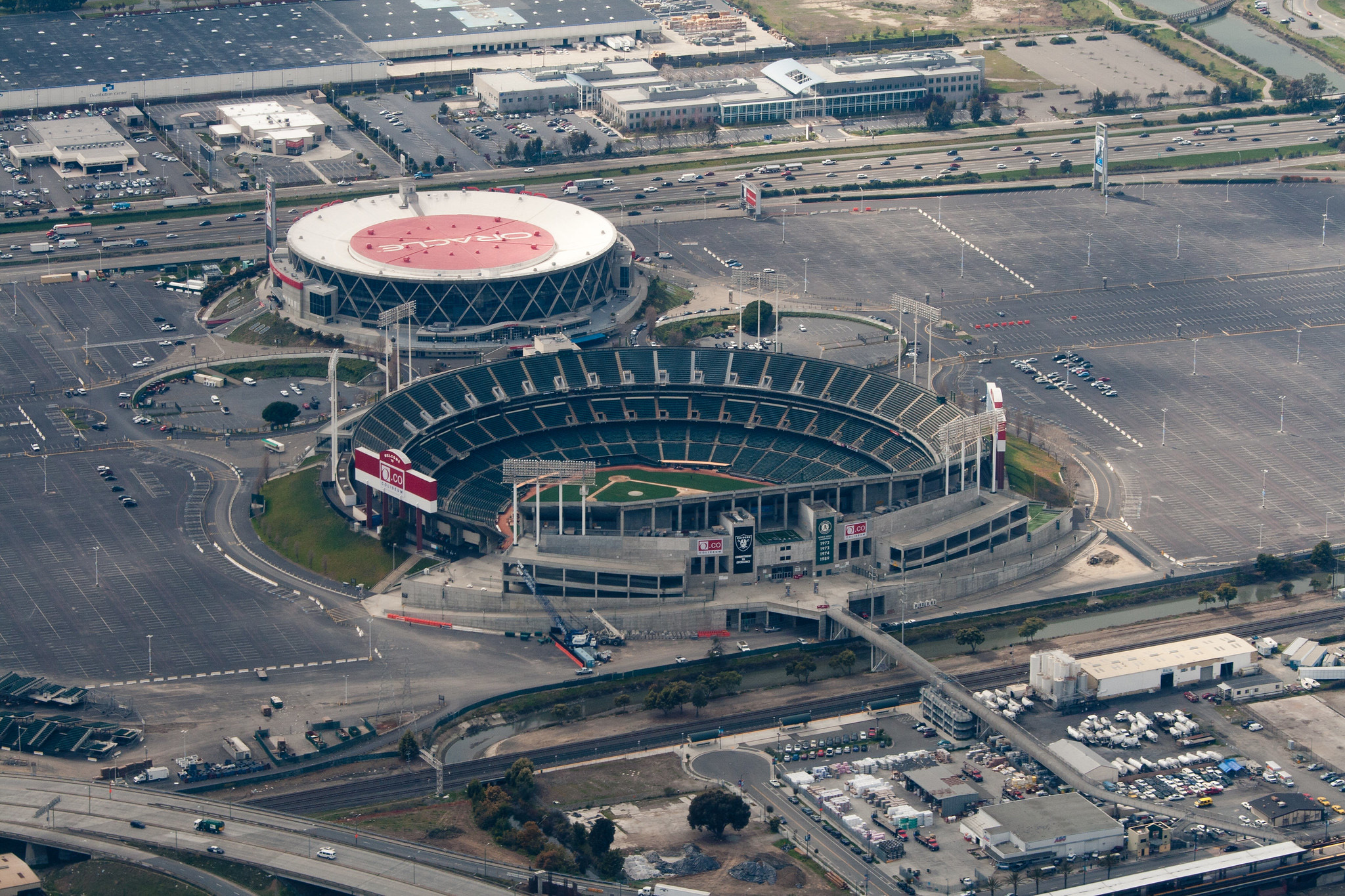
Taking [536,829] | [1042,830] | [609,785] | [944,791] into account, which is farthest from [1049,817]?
[536,829]

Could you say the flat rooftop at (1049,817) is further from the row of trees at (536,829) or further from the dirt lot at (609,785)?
the row of trees at (536,829)

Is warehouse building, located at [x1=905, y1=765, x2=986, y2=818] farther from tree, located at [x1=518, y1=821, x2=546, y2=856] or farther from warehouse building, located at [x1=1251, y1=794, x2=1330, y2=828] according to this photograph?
tree, located at [x1=518, y1=821, x2=546, y2=856]

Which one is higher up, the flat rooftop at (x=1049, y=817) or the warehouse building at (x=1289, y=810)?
the flat rooftop at (x=1049, y=817)

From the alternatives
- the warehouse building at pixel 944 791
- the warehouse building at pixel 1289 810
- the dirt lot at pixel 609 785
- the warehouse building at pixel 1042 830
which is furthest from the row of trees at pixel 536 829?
the warehouse building at pixel 1289 810

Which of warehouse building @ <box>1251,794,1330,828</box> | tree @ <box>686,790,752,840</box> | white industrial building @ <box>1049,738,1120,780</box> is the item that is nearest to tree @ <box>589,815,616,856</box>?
tree @ <box>686,790,752,840</box>

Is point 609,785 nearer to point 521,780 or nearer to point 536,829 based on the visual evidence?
point 521,780
